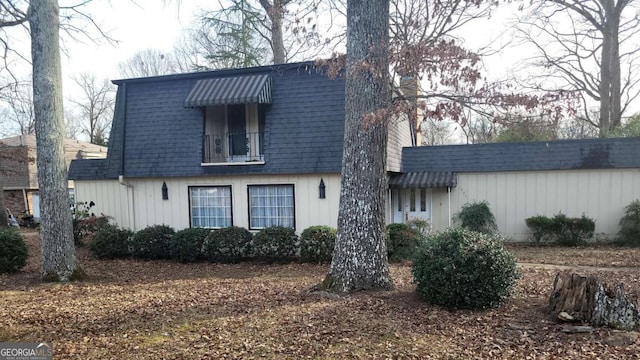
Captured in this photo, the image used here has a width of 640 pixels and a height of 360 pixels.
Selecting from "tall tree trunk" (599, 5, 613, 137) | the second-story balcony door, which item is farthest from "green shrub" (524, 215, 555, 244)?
the second-story balcony door

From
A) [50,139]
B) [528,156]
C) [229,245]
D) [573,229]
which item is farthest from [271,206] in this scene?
[573,229]

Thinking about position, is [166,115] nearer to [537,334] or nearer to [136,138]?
[136,138]

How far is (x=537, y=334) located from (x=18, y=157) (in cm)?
2139

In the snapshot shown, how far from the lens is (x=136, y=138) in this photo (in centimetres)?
1285

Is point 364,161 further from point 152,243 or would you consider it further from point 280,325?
point 152,243

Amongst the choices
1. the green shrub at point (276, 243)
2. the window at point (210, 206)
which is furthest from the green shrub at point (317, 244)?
the window at point (210, 206)

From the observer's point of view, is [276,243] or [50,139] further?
[276,243]

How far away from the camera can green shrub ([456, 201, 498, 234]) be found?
12289mm

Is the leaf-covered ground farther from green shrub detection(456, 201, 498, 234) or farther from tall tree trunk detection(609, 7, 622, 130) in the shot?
tall tree trunk detection(609, 7, 622, 130)

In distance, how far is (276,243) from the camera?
10.6 metres

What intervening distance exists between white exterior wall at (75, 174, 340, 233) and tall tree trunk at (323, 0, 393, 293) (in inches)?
189

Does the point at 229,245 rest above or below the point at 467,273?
below

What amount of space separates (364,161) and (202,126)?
25.2ft

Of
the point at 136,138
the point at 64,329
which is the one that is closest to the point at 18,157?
the point at 136,138
